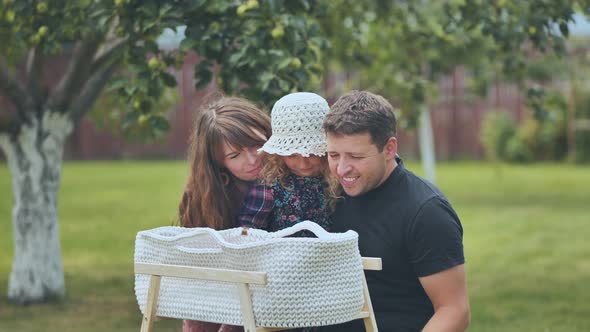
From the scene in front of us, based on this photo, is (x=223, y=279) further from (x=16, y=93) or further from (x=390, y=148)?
(x=16, y=93)

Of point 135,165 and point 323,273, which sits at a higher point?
point 323,273

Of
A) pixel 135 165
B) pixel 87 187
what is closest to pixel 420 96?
pixel 87 187

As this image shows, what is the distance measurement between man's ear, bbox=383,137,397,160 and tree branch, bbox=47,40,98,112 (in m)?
3.57

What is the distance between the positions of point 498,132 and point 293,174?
15044 mm

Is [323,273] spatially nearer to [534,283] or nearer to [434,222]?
[434,222]

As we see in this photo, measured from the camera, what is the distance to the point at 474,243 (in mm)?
Answer: 8867

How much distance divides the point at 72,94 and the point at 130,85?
2.07 meters

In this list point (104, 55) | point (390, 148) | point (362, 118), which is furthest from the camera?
point (104, 55)

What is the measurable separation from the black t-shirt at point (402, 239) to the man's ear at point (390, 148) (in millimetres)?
68

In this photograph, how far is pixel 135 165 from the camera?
17766 mm

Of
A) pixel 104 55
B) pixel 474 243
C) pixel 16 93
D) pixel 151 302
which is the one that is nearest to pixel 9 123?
pixel 16 93

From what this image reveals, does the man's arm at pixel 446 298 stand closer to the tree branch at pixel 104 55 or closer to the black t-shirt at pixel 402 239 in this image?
the black t-shirt at pixel 402 239

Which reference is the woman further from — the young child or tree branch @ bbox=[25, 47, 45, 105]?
tree branch @ bbox=[25, 47, 45, 105]

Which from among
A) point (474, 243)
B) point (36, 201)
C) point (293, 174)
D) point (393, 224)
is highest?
point (293, 174)
